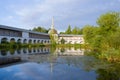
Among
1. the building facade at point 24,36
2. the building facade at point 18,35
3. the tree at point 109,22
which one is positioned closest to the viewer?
the tree at point 109,22

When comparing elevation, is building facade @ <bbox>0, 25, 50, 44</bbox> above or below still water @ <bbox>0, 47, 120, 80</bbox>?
above

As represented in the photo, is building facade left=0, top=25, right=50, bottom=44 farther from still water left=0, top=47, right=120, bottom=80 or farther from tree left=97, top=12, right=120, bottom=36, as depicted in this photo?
still water left=0, top=47, right=120, bottom=80

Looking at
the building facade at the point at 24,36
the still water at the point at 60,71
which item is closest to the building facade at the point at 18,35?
the building facade at the point at 24,36

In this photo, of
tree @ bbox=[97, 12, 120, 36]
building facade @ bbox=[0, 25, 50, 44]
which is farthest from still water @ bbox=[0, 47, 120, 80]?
building facade @ bbox=[0, 25, 50, 44]

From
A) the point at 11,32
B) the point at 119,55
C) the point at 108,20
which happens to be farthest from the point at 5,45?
the point at 119,55

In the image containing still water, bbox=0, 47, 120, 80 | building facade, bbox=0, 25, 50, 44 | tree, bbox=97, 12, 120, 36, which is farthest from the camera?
building facade, bbox=0, 25, 50, 44

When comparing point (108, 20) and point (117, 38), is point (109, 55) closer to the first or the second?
point (117, 38)

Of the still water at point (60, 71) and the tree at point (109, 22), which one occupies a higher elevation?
the tree at point (109, 22)

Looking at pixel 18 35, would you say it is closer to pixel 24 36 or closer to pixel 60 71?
pixel 24 36

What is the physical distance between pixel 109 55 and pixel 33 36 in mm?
50704

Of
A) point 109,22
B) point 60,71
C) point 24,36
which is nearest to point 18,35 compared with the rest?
point 24,36

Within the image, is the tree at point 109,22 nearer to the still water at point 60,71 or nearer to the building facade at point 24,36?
the building facade at point 24,36

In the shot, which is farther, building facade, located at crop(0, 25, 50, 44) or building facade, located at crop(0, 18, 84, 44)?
building facade, located at crop(0, 18, 84, 44)

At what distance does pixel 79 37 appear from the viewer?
85812mm
